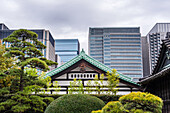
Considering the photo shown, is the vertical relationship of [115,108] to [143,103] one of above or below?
below

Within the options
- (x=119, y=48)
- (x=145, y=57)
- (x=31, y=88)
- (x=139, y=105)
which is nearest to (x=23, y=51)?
(x=31, y=88)

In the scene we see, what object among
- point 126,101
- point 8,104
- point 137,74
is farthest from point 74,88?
point 137,74

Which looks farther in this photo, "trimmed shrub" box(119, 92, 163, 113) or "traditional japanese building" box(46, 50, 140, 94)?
"traditional japanese building" box(46, 50, 140, 94)

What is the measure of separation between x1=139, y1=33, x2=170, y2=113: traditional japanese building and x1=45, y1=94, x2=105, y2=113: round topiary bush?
264 centimetres

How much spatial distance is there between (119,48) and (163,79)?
10041 cm

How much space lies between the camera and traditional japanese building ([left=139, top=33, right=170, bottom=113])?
9.29 metres

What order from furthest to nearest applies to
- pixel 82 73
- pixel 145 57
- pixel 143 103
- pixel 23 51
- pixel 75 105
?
pixel 145 57, pixel 82 73, pixel 23 51, pixel 75 105, pixel 143 103

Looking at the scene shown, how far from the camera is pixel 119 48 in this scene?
359 feet

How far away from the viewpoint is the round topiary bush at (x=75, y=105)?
993 centimetres

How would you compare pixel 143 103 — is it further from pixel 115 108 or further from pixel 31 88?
pixel 31 88

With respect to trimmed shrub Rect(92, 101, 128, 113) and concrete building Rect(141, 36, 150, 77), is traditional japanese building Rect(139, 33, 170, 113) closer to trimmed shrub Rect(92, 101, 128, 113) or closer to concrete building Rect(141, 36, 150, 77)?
trimmed shrub Rect(92, 101, 128, 113)

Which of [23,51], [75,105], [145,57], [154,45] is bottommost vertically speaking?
[75,105]

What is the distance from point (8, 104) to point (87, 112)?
4.61 metres

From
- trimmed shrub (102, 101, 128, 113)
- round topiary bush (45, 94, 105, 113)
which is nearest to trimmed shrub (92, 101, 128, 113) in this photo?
trimmed shrub (102, 101, 128, 113)
